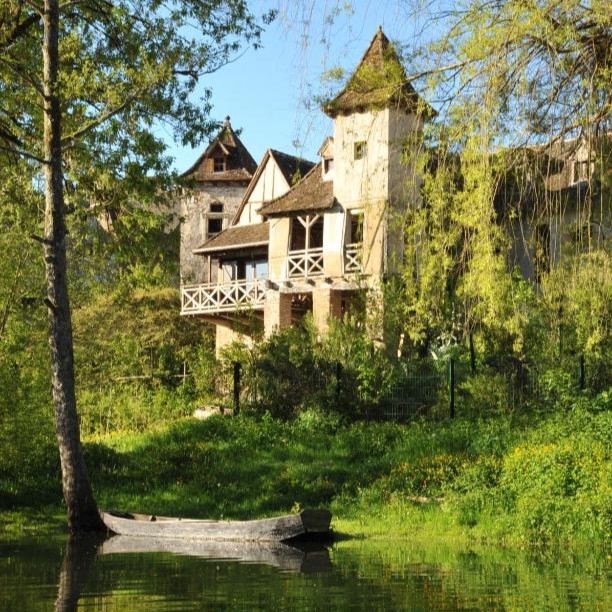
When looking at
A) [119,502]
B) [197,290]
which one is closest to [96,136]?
[119,502]

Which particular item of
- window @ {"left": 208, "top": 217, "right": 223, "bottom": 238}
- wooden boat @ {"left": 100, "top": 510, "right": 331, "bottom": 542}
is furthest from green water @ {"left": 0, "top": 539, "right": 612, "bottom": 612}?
window @ {"left": 208, "top": 217, "right": 223, "bottom": 238}

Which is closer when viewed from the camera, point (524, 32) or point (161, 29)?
point (524, 32)

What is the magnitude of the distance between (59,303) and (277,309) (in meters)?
22.2

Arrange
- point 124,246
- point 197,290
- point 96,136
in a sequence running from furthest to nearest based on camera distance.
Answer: point 197,290
point 124,246
point 96,136

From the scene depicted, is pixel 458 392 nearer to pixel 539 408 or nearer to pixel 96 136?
pixel 539 408

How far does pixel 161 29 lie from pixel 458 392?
446 inches

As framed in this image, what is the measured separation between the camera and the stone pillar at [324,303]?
39.2 metres

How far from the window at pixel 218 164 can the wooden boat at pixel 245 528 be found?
39966 millimetres

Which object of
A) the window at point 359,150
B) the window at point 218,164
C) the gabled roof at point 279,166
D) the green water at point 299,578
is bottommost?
the green water at point 299,578

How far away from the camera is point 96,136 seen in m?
21.5

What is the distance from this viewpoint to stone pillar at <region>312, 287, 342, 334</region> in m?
39.2

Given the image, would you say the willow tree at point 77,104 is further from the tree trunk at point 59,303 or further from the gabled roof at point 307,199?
the gabled roof at point 307,199

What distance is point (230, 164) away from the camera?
188 feet

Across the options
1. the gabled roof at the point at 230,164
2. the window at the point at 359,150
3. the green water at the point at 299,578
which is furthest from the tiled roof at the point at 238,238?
the window at the point at 359,150
